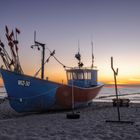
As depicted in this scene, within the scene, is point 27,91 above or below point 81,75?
below

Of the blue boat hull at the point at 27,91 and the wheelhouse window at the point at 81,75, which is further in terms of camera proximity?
the wheelhouse window at the point at 81,75

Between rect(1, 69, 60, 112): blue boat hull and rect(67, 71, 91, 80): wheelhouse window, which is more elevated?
rect(67, 71, 91, 80): wheelhouse window

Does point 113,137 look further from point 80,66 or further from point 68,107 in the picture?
point 80,66

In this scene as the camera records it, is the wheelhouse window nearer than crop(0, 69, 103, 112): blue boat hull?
No

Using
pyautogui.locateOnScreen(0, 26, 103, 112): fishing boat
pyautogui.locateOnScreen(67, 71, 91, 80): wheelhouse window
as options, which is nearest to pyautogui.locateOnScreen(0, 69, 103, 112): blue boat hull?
pyautogui.locateOnScreen(0, 26, 103, 112): fishing boat

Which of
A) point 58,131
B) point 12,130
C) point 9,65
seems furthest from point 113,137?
point 9,65

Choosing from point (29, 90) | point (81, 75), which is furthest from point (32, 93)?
point (81, 75)

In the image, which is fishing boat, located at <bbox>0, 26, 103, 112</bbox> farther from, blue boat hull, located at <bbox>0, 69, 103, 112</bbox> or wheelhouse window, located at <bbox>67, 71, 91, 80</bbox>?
wheelhouse window, located at <bbox>67, 71, 91, 80</bbox>

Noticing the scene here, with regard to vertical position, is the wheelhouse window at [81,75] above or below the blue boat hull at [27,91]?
above

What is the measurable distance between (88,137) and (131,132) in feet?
7.63

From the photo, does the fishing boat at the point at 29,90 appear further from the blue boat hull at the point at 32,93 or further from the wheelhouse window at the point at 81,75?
the wheelhouse window at the point at 81,75

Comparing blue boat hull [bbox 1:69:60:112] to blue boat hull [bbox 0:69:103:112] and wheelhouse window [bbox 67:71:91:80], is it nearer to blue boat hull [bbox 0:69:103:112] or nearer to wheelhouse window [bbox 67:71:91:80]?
blue boat hull [bbox 0:69:103:112]

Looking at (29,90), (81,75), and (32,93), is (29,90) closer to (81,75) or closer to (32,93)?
(32,93)

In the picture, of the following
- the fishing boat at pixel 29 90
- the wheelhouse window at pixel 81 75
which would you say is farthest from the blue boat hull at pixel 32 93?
the wheelhouse window at pixel 81 75
